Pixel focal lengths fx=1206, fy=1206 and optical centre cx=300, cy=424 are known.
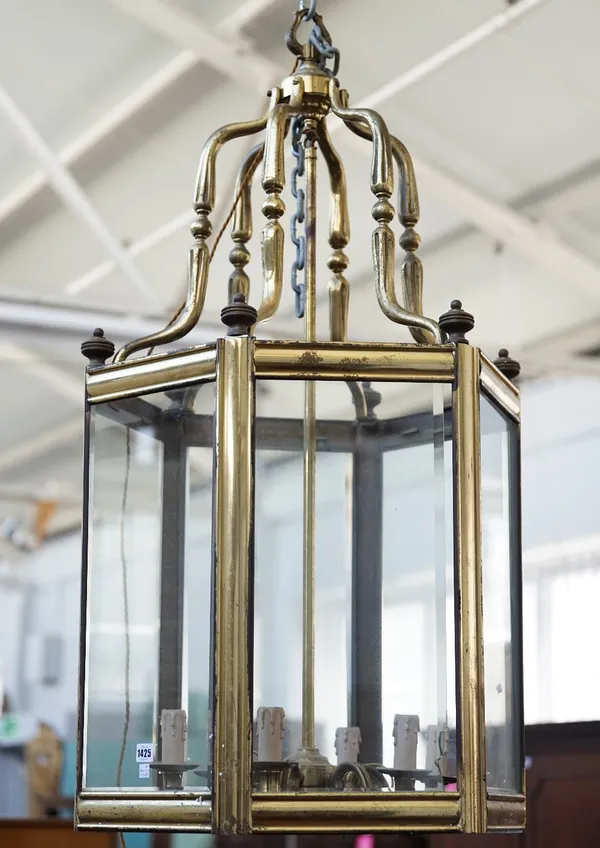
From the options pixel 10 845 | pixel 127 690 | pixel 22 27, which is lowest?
pixel 10 845

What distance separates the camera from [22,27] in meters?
3.78

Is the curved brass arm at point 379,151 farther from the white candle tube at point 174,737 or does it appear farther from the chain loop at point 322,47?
the white candle tube at point 174,737

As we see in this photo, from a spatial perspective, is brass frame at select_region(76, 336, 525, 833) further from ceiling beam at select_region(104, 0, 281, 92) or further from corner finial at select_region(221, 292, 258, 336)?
ceiling beam at select_region(104, 0, 281, 92)

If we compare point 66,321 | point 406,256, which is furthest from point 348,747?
point 66,321

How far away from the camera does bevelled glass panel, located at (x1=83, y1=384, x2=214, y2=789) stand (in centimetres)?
117

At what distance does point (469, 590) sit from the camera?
1.13m

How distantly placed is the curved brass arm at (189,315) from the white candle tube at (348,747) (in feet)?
1.46

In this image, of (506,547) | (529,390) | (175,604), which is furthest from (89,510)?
(529,390)

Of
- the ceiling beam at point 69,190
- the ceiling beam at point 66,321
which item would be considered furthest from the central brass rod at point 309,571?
the ceiling beam at point 66,321

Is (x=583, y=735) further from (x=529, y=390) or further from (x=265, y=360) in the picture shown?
(x=265, y=360)

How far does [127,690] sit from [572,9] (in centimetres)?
311

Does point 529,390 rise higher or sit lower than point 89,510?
higher

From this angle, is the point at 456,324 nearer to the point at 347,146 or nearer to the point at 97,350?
the point at 97,350

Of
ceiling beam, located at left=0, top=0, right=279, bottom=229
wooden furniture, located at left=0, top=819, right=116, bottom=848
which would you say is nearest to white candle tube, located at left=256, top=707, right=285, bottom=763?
ceiling beam, located at left=0, top=0, right=279, bottom=229
